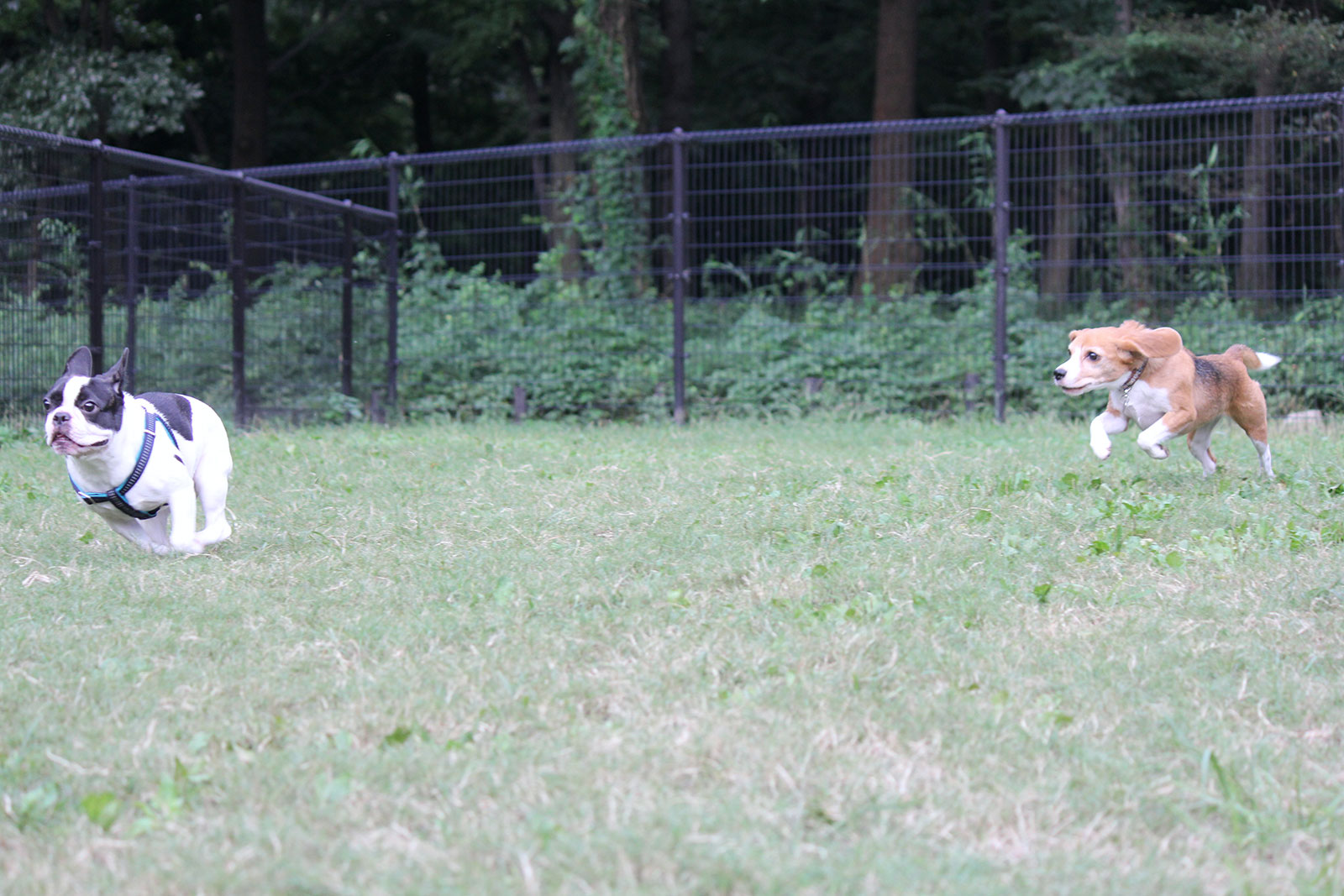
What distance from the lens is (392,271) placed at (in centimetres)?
1126

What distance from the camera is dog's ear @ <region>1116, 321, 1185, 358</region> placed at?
550 cm

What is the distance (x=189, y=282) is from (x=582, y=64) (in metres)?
9.05

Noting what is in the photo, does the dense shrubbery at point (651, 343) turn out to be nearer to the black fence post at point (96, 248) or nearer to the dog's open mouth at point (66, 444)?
the black fence post at point (96, 248)

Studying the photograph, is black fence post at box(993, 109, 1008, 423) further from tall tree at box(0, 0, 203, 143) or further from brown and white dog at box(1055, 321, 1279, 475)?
tall tree at box(0, 0, 203, 143)

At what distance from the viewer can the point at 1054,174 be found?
1080 cm

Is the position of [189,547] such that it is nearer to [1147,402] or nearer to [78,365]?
[78,365]

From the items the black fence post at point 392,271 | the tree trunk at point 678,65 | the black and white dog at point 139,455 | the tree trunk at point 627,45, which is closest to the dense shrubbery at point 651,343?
the black fence post at point 392,271

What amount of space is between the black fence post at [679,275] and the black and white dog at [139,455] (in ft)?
18.9

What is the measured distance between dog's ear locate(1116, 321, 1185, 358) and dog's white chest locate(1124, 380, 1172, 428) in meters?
0.14

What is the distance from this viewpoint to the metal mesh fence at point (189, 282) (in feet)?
26.7

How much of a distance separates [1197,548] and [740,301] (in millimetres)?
6668

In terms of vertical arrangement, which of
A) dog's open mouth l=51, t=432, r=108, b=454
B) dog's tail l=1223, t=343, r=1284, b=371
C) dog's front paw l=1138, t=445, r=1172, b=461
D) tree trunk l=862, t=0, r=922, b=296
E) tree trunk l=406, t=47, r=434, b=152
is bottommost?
dog's front paw l=1138, t=445, r=1172, b=461

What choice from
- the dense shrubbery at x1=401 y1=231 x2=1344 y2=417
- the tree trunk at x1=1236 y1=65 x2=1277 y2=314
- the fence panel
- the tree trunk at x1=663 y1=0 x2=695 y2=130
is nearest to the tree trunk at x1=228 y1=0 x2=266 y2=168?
the tree trunk at x1=663 y1=0 x2=695 y2=130

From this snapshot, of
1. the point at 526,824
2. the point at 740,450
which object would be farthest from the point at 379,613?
the point at 740,450
